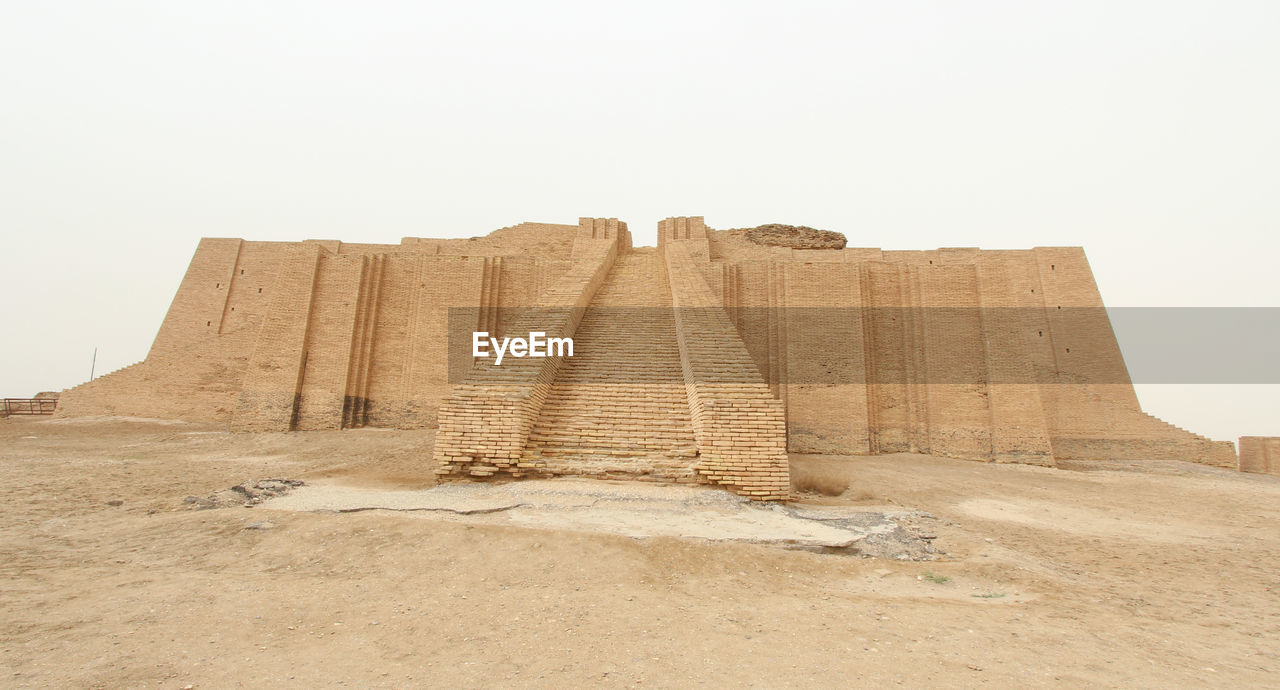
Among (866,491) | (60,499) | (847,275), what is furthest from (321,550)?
(847,275)

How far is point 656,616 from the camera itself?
293 centimetres

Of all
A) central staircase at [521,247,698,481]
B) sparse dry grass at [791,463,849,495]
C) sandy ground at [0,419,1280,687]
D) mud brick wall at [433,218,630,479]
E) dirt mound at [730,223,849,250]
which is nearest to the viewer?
sandy ground at [0,419,1280,687]

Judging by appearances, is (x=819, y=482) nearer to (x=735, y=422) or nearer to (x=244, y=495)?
(x=735, y=422)

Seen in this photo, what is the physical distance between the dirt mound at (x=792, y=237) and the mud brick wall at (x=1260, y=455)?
29.8ft

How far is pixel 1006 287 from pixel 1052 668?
11016 mm

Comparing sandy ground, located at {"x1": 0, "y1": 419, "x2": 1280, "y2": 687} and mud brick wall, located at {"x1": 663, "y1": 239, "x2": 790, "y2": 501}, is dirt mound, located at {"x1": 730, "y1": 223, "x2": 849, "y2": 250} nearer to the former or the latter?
mud brick wall, located at {"x1": 663, "y1": 239, "x2": 790, "y2": 501}

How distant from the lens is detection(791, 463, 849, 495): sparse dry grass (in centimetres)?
702

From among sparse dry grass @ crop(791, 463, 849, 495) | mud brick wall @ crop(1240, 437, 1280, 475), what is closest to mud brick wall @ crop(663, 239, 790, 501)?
sparse dry grass @ crop(791, 463, 849, 495)

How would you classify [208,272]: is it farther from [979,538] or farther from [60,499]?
[979,538]

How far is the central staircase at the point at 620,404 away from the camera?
5.69 m

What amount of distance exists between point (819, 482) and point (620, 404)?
2.74 m

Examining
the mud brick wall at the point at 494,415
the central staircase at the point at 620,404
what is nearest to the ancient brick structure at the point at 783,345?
the central staircase at the point at 620,404

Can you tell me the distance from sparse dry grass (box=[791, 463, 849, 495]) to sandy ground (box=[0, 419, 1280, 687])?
1.27m

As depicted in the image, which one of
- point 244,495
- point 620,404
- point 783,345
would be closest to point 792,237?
point 783,345
